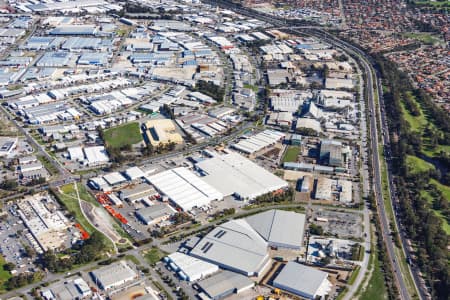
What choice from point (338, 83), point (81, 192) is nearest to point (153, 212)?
point (81, 192)

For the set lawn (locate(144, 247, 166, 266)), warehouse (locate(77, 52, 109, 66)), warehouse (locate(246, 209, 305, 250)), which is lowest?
lawn (locate(144, 247, 166, 266))

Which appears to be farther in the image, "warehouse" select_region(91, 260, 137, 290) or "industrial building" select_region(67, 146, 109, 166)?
"industrial building" select_region(67, 146, 109, 166)

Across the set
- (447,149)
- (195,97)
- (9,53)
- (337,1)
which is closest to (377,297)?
(447,149)

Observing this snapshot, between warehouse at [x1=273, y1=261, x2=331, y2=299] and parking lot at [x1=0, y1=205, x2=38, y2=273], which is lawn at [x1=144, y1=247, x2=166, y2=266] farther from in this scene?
warehouse at [x1=273, y1=261, x2=331, y2=299]

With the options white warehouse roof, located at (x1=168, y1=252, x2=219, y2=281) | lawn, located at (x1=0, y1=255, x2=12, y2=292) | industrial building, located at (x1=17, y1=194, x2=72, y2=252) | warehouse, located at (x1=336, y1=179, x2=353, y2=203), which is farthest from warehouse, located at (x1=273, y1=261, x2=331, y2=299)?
lawn, located at (x1=0, y1=255, x2=12, y2=292)

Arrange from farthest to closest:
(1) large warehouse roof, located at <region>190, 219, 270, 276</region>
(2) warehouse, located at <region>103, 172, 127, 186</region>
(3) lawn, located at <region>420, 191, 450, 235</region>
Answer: (2) warehouse, located at <region>103, 172, 127, 186</region>, (3) lawn, located at <region>420, 191, 450, 235</region>, (1) large warehouse roof, located at <region>190, 219, 270, 276</region>

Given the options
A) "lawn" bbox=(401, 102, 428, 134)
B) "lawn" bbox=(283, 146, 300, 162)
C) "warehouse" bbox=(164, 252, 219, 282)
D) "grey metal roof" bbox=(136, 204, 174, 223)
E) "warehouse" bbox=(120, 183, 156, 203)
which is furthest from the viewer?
"lawn" bbox=(401, 102, 428, 134)

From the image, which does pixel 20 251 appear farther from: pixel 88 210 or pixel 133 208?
pixel 133 208
